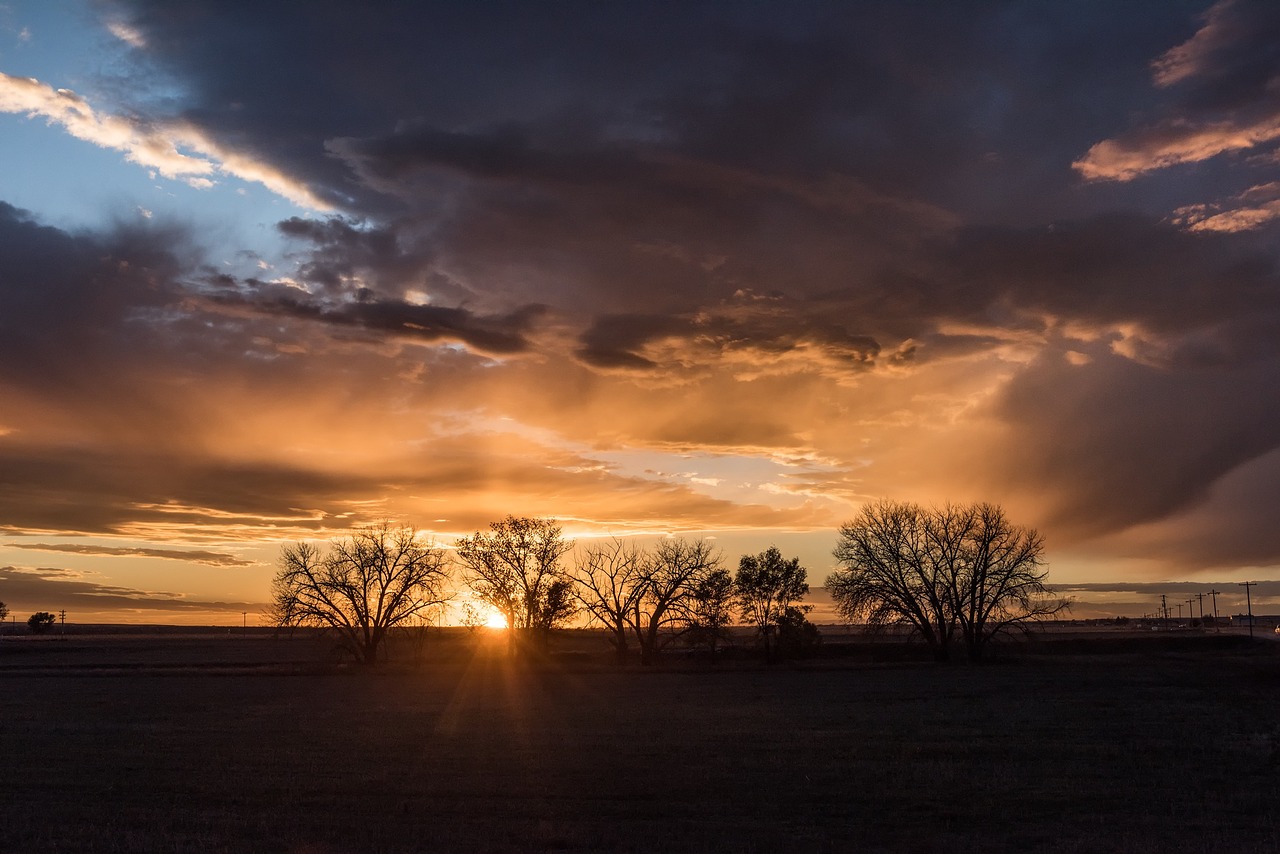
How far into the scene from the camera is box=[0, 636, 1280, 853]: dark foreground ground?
589 inches

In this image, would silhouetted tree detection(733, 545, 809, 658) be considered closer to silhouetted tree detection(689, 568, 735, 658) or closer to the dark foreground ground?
silhouetted tree detection(689, 568, 735, 658)

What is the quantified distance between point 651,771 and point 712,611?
64.7 m

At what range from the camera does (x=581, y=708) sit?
38.3 metres

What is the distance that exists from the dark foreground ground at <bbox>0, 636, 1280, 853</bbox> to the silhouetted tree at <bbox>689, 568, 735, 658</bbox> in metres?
38.6

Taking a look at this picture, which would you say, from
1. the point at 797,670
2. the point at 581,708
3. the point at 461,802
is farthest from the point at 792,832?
the point at 797,670

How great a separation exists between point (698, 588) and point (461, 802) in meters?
69.2

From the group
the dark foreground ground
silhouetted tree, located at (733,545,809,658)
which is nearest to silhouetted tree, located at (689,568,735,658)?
silhouetted tree, located at (733,545,809,658)

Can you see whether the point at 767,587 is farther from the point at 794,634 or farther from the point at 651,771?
the point at 651,771

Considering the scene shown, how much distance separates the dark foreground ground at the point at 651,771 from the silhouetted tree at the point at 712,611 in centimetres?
3859

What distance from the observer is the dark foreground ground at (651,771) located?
1495cm

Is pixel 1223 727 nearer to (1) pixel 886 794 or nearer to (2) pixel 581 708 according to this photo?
(1) pixel 886 794

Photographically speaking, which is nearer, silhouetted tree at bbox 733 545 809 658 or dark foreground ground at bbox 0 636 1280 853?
dark foreground ground at bbox 0 636 1280 853

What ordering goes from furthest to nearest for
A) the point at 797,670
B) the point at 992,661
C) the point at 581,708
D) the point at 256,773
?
the point at 992,661 → the point at 797,670 → the point at 581,708 → the point at 256,773

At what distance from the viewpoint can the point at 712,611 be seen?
3337 inches
